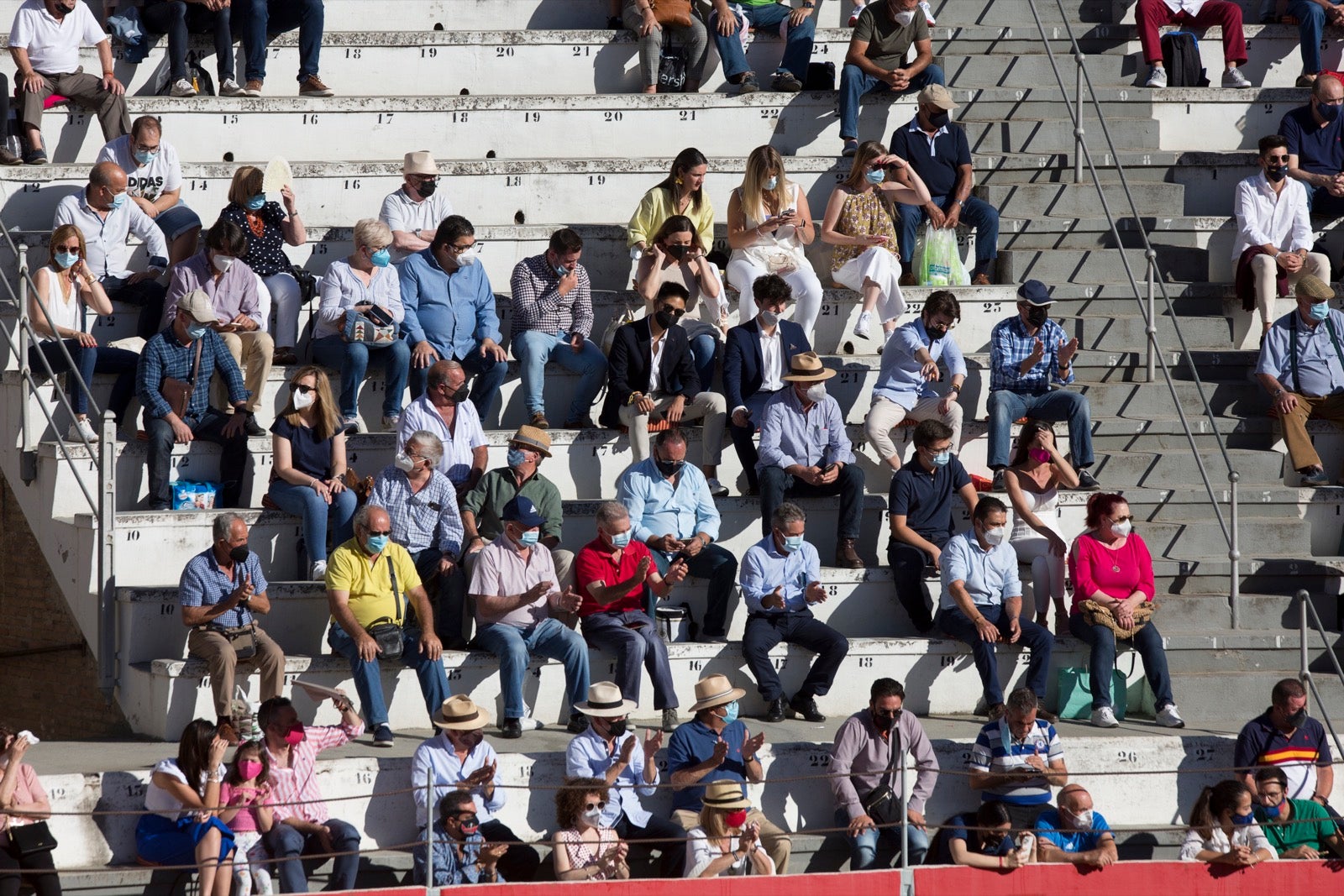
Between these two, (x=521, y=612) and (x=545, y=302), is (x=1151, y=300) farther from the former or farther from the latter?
(x=521, y=612)

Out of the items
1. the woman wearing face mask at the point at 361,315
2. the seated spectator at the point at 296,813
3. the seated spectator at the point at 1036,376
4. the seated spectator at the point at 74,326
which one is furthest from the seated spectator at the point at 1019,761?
the seated spectator at the point at 74,326

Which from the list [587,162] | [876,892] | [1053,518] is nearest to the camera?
[876,892]

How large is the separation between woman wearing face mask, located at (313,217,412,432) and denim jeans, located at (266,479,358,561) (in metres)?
0.90

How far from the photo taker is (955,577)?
11.3m

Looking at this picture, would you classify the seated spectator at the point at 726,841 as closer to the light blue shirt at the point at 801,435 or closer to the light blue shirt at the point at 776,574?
the light blue shirt at the point at 776,574

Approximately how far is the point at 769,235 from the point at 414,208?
2.35 meters

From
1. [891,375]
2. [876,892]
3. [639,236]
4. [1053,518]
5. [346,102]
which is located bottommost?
[876,892]

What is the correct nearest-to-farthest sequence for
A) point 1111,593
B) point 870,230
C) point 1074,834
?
point 1074,834 < point 1111,593 < point 870,230

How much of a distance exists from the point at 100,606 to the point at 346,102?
496 centimetres

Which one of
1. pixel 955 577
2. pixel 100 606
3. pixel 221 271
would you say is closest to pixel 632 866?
pixel 955 577

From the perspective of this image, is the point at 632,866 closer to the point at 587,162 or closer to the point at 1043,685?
the point at 1043,685

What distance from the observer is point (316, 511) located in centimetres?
1133

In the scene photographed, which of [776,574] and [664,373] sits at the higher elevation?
[664,373]

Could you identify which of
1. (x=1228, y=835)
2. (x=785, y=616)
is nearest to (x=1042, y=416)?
(x=785, y=616)
